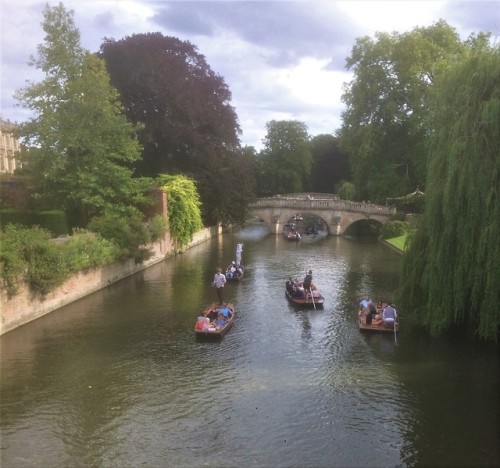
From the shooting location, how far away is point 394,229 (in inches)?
1594

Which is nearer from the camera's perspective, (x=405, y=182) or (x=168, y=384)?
(x=168, y=384)

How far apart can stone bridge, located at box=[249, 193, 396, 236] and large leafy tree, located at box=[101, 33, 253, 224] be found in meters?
6.79

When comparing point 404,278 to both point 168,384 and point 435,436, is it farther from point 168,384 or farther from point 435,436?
point 168,384

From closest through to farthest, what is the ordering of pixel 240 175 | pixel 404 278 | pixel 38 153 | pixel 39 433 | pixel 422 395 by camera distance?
pixel 39 433 → pixel 422 395 → pixel 404 278 → pixel 38 153 → pixel 240 175

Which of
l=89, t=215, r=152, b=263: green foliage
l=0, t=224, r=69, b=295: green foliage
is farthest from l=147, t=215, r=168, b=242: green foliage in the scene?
l=0, t=224, r=69, b=295: green foliage

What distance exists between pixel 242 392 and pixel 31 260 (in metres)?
8.98

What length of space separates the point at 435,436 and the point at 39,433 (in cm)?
757

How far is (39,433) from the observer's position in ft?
31.4

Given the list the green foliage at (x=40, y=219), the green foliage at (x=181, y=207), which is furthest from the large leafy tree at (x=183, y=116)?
the green foliage at (x=40, y=219)

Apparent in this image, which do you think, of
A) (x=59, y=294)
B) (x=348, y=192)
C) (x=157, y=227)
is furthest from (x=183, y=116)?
(x=348, y=192)

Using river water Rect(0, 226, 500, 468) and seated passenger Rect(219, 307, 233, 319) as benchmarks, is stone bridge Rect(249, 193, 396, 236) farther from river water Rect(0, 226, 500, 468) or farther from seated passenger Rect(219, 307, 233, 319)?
seated passenger Rect(219, 307, 233, 319)

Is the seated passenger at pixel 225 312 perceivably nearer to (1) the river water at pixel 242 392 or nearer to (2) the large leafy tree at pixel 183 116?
(1) the river water at pixel 242 392

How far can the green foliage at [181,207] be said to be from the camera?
3197cm

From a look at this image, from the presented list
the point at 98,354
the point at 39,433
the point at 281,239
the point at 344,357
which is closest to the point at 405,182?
the point at 281,239
